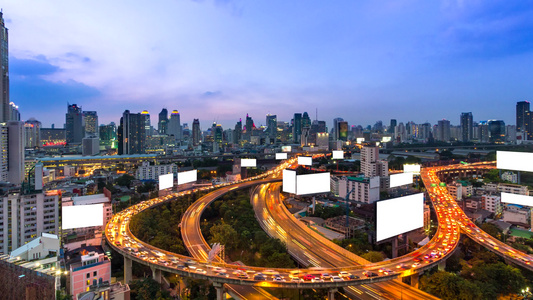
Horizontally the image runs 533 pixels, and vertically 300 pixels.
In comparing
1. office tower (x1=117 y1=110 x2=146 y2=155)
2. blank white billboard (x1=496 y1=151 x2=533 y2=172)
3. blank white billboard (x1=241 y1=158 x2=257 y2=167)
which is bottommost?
blank white billboard (x1=241 y1=158 x2=257 y2=167)

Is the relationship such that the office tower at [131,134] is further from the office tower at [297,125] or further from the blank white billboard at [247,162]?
the office tower at [297,125]

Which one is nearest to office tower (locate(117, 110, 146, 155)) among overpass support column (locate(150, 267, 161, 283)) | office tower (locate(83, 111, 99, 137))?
office tower (locate(83, 111, 99, 137))

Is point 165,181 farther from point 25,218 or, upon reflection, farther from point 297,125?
point 297,125

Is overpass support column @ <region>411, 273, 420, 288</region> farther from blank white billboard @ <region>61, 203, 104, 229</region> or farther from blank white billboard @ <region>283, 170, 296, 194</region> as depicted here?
blank white billboard @ <region>61, 203, 104, 229</region>

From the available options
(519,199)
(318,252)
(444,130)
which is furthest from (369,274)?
(444,130)

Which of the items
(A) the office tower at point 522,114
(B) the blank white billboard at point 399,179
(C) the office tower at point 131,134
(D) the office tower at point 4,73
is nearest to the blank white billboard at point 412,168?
(B) the blank white billboard at point 399,179

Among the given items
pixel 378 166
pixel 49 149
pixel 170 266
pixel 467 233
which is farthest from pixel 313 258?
pixel 49 149
